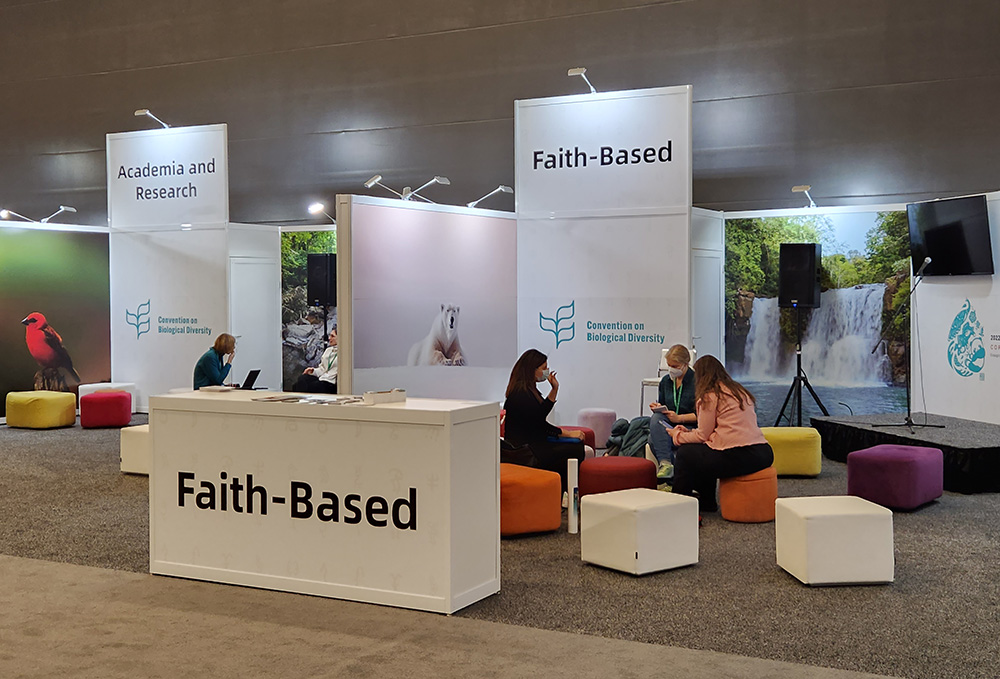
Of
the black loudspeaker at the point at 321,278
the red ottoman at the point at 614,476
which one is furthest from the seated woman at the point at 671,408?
the black loudspeaker at the point at 321,278

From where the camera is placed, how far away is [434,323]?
29.6ft

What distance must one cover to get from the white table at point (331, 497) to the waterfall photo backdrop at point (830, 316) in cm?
Answer: 672

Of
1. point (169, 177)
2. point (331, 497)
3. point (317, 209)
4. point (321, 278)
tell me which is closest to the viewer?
point (331, 497)

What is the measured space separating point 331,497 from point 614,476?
7.57 ft

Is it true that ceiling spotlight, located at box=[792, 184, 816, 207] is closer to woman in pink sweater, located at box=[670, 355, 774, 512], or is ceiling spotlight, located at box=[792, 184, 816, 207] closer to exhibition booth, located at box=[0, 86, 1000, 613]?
exhibition booth, located at box=[0, 86, 1000, 613]

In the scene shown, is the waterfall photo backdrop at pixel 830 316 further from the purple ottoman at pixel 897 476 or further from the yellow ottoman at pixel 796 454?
the purple ottoman at pixel 897 476

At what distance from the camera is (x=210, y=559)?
5.30m

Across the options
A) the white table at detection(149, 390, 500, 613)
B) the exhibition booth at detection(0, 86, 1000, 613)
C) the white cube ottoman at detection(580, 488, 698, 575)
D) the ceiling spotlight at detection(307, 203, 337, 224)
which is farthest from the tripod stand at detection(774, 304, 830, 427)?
the ceiling spotlight at detection(307, 203, 337, 224)

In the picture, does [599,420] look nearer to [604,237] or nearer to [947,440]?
[604,237]

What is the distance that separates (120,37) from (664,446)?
11282mm

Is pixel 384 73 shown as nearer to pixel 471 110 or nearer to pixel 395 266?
pixel 471 110

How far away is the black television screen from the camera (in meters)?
9.31

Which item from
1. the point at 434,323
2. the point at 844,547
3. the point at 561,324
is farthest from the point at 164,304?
the point at 844,547

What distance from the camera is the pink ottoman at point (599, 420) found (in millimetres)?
9547
